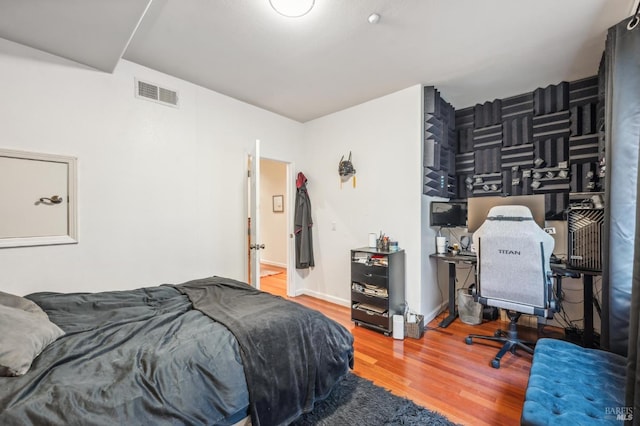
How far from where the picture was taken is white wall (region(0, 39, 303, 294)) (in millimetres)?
2139

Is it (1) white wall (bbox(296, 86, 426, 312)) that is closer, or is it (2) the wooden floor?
(2) the wooden floor

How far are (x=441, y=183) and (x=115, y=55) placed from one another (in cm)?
346

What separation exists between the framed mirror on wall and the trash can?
3.95 meters

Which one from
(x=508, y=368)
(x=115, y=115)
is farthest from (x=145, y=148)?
(x=508, y=368)

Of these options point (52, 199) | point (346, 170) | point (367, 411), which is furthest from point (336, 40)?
point (367, 411)

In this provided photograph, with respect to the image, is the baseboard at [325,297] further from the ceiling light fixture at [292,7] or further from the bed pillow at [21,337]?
the ceiling light fixture at [292,7]

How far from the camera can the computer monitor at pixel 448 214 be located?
333 centimetres

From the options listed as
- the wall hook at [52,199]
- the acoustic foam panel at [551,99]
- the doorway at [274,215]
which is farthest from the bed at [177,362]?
the doorway at [274,215]

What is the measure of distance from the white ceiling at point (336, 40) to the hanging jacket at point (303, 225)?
4.85 ft

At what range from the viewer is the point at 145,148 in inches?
107

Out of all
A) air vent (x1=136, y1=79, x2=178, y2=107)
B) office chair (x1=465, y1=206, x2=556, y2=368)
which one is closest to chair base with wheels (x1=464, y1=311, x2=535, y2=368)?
office chair (x1=465, y1=206, x2=556, y2=368)

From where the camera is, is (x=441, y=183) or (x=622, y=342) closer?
(x=622, y=342)

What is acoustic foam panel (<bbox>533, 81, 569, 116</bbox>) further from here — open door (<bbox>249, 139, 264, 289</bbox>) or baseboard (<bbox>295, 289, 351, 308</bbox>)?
baseboard (<bbox>295, 289, 351, 308</bbox>)

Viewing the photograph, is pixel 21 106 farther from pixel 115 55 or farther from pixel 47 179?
pixel 115 55
